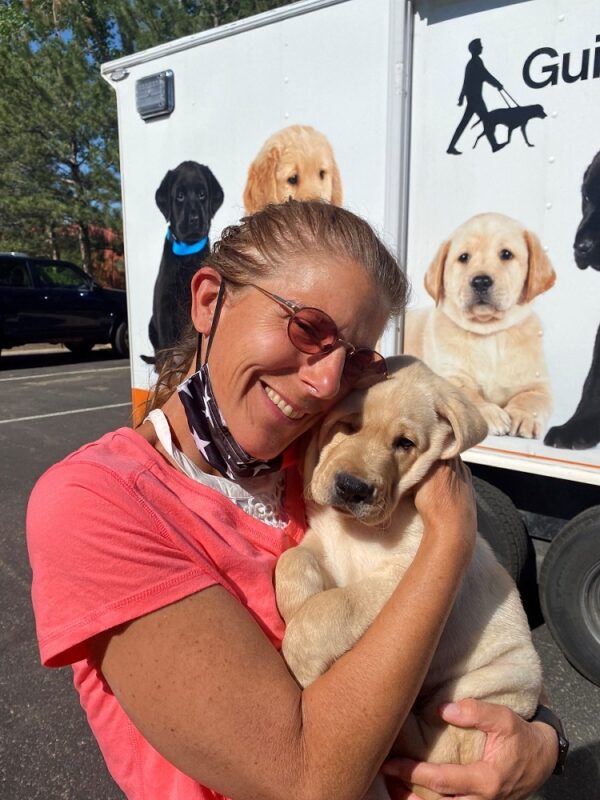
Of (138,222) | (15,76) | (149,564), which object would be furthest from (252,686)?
(15,76)

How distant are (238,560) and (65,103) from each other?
2286cm

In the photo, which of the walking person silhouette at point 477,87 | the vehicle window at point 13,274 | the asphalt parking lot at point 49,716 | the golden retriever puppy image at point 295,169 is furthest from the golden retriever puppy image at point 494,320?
the vehicle window at point 13,274

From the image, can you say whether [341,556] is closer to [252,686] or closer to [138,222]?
[252,686]

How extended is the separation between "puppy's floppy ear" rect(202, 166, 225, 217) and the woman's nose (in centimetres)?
277

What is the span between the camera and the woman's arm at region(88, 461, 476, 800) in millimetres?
1087

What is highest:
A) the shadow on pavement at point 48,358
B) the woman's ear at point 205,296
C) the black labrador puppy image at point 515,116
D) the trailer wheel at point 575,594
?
the black labrador puppy image at point 515,116

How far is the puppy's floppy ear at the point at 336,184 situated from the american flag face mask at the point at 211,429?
80.5 inches

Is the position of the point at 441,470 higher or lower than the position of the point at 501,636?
higher

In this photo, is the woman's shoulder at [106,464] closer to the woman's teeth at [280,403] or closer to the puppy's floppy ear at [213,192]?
the woman's teeth at [280,403]

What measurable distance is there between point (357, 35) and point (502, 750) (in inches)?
122

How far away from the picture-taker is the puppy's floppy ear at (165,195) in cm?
419

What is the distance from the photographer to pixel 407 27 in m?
2.92

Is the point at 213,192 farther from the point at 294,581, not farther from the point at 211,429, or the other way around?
the point at 294,581

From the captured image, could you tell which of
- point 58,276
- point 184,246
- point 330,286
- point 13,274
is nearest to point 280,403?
point 330,286
